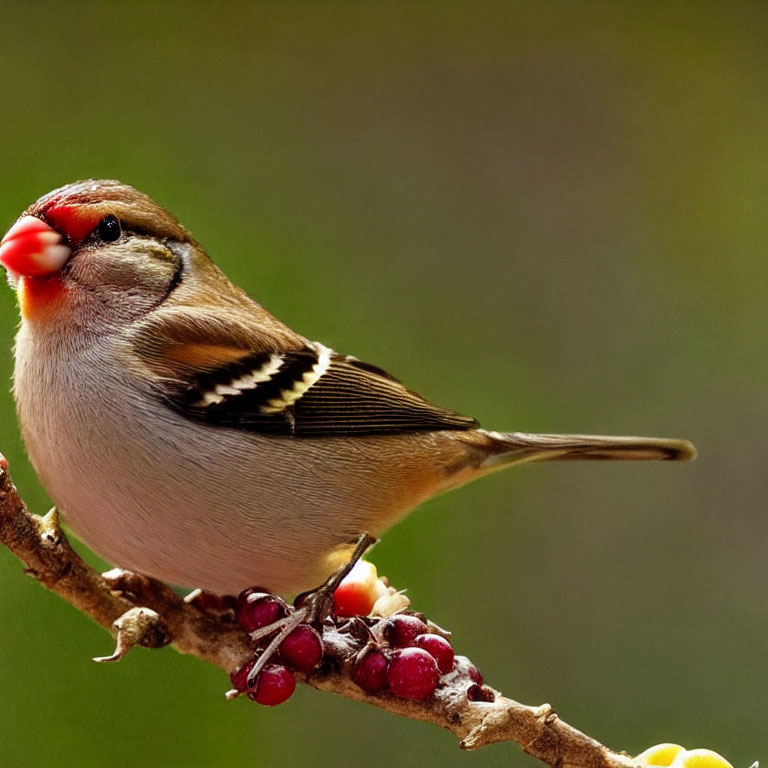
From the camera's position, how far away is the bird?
1.30 meters

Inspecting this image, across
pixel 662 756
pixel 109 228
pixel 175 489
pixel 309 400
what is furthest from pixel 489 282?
pixel 662 756

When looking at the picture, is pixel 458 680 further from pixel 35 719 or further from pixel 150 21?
pixel 150 21

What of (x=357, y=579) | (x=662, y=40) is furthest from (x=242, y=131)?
→ (x=357, y=579)

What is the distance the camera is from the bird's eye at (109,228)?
1393 millimetres

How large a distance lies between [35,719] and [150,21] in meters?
2.05

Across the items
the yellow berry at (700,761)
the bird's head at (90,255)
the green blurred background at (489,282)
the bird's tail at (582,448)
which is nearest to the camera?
the yellow berry at (700,761)

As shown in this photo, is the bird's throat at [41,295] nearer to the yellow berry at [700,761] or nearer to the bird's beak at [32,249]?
the bird's beak at [32,249]

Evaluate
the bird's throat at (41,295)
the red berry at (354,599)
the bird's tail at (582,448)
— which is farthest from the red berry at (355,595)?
the bird's throat at (41,295)

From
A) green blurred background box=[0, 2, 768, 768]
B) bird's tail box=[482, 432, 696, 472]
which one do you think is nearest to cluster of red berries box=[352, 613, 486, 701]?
bird's tail box=[482, 432, 696, 472]

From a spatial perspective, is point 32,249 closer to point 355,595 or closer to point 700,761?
point 355,595

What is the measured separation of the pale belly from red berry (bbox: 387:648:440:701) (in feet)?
0.82

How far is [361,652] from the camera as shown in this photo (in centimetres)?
120

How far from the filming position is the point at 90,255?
4.53ft

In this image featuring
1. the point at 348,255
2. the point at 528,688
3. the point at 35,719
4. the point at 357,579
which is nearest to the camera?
the point at 357,579
